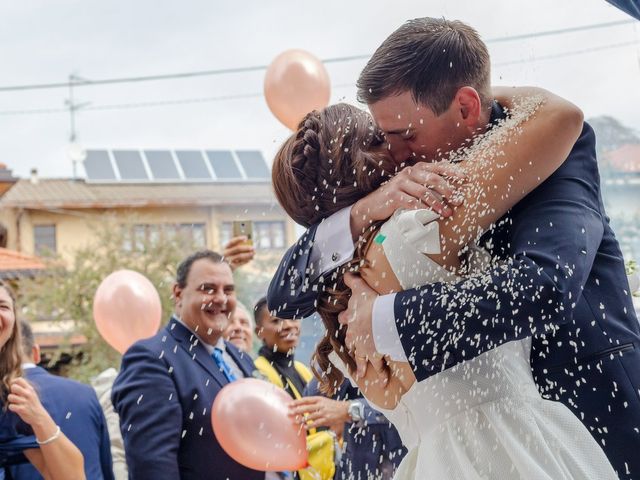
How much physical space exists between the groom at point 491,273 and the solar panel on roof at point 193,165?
29.0 meters

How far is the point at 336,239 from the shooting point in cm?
245

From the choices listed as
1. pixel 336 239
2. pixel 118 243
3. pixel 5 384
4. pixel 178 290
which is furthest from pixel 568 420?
pixel 118 243

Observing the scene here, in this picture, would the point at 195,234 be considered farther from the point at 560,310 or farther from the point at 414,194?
the point at 560,310

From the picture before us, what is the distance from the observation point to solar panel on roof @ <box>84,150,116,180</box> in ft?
103

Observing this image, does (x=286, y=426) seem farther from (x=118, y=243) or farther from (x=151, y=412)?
(x=118, y=243)

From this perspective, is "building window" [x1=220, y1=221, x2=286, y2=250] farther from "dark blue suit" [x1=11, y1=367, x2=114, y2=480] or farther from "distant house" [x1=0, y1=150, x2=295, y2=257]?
"dark blue suit" [x1=11, y1=367, x2=114, y2=480]

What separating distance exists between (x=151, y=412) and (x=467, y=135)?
2.57 meters

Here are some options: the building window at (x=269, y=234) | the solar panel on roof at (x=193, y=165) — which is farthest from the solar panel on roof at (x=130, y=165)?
the building window at (x=269, y=234)

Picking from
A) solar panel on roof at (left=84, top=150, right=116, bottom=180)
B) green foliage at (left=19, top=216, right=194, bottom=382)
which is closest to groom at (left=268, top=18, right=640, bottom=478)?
green foliage at (left=19, top=216, right=194, bottom=382)

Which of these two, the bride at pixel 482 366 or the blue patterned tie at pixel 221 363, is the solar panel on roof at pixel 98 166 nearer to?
the blue patterned tie at pixel 221 363

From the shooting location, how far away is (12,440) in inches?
169

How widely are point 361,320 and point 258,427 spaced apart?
8.34 ft

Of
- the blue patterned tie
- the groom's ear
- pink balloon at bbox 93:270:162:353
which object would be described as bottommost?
pink balloon at bbox 93:270:162:353

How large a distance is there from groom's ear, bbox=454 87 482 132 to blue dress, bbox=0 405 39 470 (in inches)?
109
